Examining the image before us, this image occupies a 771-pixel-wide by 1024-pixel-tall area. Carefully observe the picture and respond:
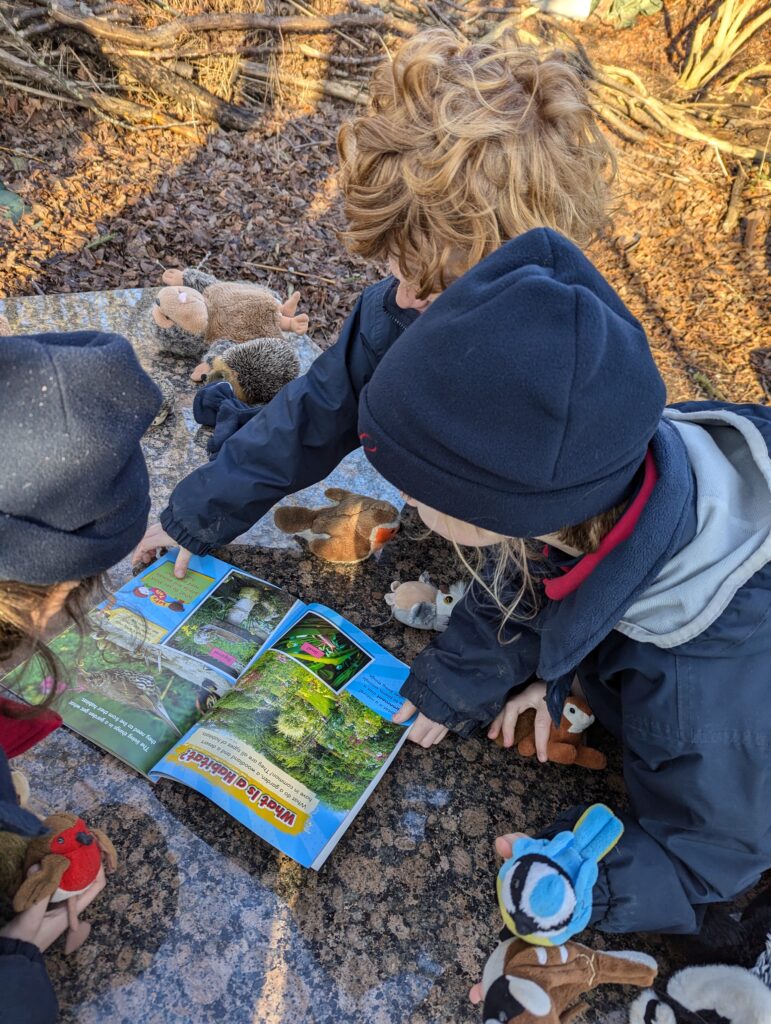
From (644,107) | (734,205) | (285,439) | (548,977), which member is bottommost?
(548,977)

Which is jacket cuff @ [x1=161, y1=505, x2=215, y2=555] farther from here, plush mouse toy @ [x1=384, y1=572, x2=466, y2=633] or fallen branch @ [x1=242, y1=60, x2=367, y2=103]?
fallen branch @ [x1=242, y1=60, x2=367, y2=103]

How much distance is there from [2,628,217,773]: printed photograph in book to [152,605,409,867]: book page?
0.05 metres

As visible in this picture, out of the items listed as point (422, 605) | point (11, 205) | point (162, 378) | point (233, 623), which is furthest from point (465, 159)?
point (11, 205)

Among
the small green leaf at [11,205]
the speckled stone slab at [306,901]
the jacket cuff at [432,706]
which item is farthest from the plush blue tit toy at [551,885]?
the small green leaf at [11,205]

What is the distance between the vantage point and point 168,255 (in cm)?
330

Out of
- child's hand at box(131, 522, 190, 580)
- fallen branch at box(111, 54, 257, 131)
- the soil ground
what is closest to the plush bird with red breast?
child's hand at box(131, 522, 190, 580)

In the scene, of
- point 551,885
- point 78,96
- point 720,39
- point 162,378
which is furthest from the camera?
point 720,39

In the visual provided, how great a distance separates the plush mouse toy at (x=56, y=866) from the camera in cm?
119

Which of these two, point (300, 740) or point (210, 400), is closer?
point (300, 740)

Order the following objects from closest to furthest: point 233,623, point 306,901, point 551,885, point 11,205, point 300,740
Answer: point 551,885 → point 306,901 → point 300,740 → point 233,623 → point 11,205

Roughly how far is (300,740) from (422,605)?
0.52 m

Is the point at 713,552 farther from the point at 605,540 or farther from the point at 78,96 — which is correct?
the point at 78,96

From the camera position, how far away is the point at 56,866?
1220mm

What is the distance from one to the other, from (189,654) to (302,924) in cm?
62
